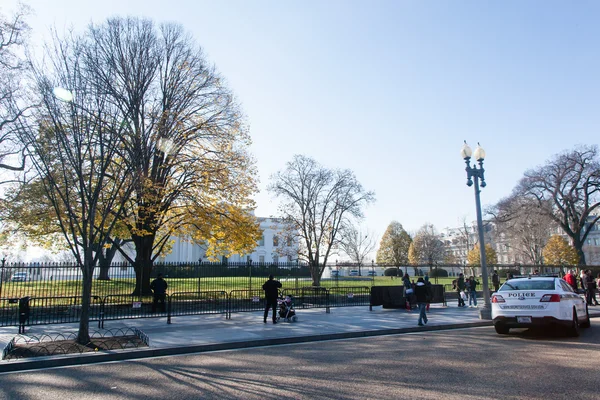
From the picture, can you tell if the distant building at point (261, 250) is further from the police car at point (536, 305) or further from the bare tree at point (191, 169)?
the police car at point (536, 305)

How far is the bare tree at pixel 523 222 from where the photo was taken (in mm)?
46969

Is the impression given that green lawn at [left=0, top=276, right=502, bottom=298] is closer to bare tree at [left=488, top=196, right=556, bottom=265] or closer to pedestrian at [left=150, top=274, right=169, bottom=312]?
pedestrian at [left=150, top=274, right=169, bottom=312]

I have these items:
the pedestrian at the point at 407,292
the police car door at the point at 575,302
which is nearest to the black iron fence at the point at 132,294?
the pedestrian at the point at 407,292

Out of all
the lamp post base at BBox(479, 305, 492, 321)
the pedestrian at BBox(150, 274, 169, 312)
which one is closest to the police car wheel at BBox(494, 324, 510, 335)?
the lamp post base at BBox(479, 305, 492, 321)

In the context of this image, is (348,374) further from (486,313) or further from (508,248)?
(508,248)

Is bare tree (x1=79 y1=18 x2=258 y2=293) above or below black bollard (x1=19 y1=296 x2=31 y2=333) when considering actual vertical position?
above

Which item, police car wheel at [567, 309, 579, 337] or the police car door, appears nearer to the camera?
police car wheel at [567, 309, 579, 337]

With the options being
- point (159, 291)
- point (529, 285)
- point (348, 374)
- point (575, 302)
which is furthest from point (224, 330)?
point (575, 302)

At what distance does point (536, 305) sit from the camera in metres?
10.7

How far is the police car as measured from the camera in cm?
1059

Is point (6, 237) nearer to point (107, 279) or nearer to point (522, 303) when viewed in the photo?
point (107, 279)

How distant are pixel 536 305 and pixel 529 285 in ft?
3.39

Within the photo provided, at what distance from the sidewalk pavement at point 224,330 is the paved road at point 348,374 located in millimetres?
609

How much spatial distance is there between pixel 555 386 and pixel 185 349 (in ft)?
25.0
